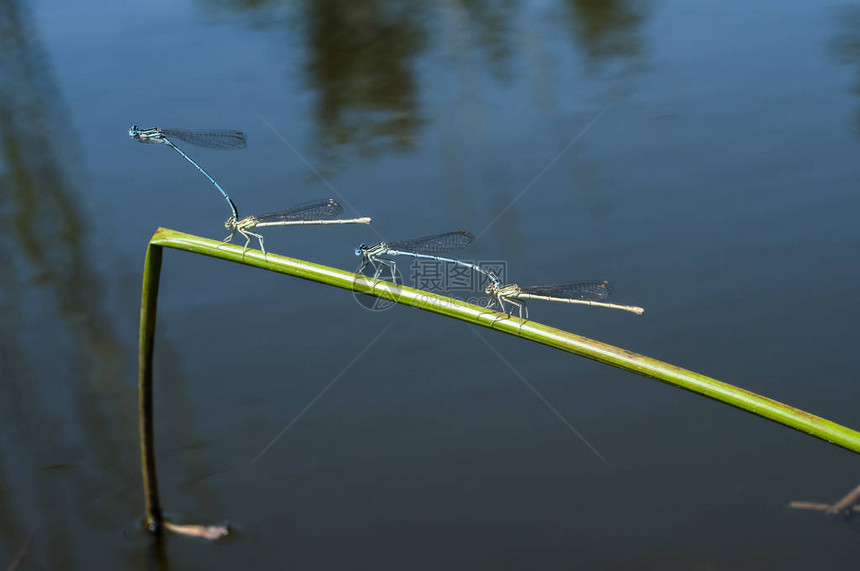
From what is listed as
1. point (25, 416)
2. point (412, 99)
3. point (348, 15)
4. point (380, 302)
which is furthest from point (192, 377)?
point (348, 15)

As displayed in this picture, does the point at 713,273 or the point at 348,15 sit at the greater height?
the point at 348,15

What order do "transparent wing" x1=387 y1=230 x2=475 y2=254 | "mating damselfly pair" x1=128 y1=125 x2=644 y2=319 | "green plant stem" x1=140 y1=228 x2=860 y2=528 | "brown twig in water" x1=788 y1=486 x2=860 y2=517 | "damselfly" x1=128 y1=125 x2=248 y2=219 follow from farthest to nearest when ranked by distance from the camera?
"brown twig in water" x1=788 y1=486 x2=860 y2=517
"transparent wing" x1=387 y1=230 x2=475 y2=254
"damselfly" x1=128 y1=125 x2=248 y2=219
"mating damselfly pair" x1=128 y1=125 x2=644 y2=319
"green plant stem" x1=140 y1=228 x2=860 y2=528

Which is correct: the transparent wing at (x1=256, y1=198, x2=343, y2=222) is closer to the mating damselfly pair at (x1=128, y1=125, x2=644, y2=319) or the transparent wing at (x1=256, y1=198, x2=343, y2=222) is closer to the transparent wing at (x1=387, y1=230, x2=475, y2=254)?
the mating damselfly pair at (x1=128, y1=125, x2=644, y2=319)

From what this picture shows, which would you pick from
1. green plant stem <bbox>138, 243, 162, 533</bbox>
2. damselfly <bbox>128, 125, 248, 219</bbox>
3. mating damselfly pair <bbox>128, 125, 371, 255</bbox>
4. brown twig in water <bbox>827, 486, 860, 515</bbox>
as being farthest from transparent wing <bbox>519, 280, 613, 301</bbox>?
brown twig in water <bbox>827, 486, 860, 515</bbox>

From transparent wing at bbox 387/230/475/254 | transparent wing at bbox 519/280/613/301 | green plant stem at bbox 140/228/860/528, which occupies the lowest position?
transparent wing at bbox 519/280/613/301

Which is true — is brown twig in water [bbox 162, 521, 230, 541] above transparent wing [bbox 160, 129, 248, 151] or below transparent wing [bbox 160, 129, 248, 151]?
below

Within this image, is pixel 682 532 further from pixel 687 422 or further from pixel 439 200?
pixel 439 200

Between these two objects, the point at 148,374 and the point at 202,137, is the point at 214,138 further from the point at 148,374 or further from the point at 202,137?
the point at 148,374
